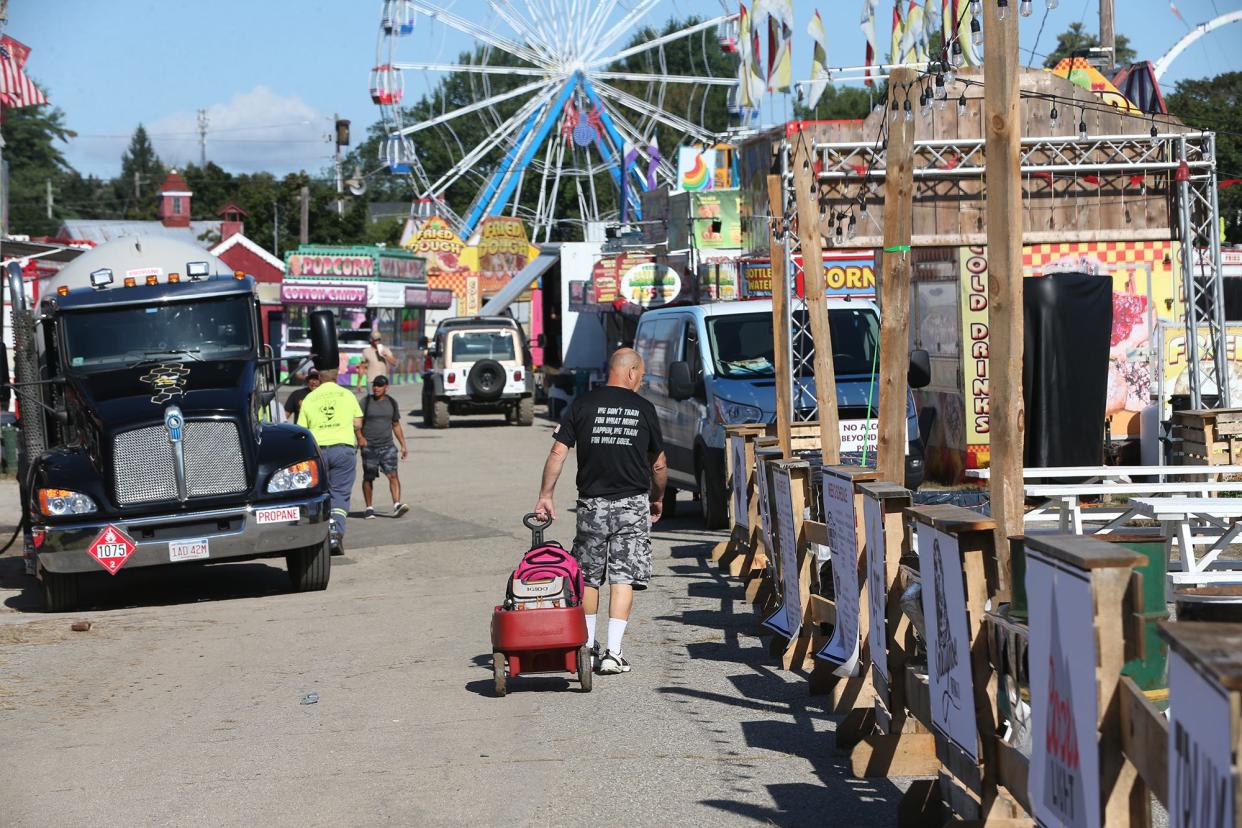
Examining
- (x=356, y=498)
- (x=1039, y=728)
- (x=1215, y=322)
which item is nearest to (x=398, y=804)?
(x=1039, y=728)

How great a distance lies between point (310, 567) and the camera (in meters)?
13.3

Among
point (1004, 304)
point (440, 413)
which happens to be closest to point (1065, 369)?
point (1004, 304)

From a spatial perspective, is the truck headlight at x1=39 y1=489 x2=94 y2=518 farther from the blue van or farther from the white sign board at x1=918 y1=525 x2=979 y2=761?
the white sign board at x1=918 y1=525 x2=979 y2=761

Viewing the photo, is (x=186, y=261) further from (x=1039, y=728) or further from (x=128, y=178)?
(x=128, y=178)

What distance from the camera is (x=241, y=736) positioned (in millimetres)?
7844

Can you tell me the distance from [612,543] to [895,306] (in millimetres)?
2365

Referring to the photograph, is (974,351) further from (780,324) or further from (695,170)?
(695,170)

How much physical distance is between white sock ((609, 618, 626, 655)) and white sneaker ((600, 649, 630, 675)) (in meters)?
0.02

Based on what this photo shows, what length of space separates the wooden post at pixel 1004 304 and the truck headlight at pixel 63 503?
802 centimetres

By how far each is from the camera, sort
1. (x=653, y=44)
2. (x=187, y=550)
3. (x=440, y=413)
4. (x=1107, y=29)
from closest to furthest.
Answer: (x=187, y=550), (x=1107, y=29), (x=440, y=413), (x=653, y=44)

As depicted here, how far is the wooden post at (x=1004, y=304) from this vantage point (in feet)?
21.9

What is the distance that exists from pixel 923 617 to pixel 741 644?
434cm

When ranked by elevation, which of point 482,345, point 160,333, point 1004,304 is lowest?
point 1004,304

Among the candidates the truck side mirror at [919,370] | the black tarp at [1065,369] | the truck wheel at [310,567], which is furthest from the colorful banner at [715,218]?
the truck wheel at [310,567]
